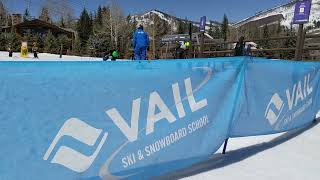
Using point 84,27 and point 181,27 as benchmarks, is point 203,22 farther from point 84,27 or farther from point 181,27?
point 181,27

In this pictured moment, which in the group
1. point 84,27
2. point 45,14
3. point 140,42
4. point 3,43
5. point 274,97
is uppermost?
point 45,14

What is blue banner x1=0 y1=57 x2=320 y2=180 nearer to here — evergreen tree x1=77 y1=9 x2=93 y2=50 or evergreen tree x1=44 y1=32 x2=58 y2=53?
evergreen tree x1=44 y1=32 x2=58 y2=53

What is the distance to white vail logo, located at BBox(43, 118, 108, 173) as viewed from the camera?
256 centimetres

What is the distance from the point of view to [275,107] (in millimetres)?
4938

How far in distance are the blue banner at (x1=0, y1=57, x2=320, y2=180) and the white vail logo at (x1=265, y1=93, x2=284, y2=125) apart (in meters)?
0.09

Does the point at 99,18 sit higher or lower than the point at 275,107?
higher

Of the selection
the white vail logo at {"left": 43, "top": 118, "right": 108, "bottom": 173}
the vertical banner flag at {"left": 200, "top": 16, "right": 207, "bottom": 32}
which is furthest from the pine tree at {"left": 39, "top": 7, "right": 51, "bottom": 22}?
the white vail logo at {"left": 43, "top": 118, "right": 108, "bottom": 173}

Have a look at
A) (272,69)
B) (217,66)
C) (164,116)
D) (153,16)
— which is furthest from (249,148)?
(153,16)

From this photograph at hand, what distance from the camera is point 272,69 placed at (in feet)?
15.5

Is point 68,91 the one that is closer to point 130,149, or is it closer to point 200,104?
point 130,149

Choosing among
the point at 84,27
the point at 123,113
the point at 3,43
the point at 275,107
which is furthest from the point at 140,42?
the point at 84,27

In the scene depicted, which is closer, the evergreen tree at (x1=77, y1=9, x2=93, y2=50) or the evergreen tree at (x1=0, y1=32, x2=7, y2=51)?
the evergreen tree at (x1=0, y1=32, x2=7, y2=51)

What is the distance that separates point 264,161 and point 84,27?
8568 centimetres

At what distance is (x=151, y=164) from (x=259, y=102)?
176 cm
